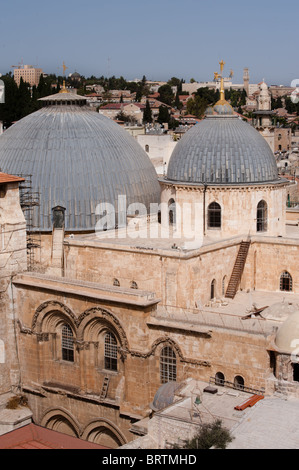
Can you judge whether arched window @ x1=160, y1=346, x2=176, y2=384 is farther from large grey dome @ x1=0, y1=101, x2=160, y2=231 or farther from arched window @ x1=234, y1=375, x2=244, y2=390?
large grey dome @ x1=0, y1=101, x2=160, y2=231

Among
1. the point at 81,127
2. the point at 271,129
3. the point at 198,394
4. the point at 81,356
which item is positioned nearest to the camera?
the point at 198,394

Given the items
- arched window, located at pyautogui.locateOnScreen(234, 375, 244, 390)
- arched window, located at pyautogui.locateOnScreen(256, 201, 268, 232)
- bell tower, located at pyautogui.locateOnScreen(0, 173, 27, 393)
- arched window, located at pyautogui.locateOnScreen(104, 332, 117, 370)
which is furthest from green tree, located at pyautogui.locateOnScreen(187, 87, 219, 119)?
arched window, located at pyautogui.locateOnScreen(234, 375, 244, 390)

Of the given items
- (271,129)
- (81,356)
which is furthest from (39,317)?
(271,129)

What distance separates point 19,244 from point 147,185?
824 cm

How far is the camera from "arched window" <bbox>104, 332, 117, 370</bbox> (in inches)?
1051

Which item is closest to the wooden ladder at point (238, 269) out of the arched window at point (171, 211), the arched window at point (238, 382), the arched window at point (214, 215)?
the arched window at point (214, 215)

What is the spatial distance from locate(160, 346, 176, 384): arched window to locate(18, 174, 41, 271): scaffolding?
328 inches

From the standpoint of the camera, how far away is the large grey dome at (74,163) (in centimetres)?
3247

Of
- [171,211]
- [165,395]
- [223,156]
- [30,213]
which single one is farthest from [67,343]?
[223,156]

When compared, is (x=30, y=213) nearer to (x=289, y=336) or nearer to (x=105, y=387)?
(x=105, y=387)

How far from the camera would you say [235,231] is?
30984 mm

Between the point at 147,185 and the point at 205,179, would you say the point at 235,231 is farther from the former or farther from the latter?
the point at 147,185

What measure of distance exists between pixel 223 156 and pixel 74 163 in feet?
21.0
